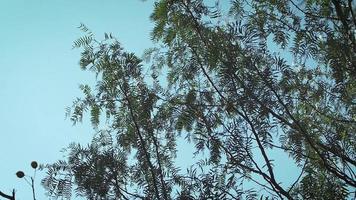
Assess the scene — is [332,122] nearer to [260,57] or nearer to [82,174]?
[260,57]

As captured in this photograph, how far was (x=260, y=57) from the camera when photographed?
4000mm

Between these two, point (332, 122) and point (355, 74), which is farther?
point (332, 122)

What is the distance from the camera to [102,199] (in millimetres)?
3736

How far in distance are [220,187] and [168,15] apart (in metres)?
1.85

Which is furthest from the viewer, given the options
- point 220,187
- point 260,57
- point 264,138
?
point 260,57

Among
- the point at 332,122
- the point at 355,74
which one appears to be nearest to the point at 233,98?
the point at 355,74

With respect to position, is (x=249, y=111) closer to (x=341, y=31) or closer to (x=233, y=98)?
(x=233, y=98)

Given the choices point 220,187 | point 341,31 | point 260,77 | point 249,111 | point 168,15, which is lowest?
point 220,187


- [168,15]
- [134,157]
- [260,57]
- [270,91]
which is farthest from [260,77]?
[134,157]

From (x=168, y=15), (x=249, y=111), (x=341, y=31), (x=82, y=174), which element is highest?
(x=168, y=15)

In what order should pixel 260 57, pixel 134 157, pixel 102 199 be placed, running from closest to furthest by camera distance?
pixel 102 199
pixel 260 57
pixel 134 157

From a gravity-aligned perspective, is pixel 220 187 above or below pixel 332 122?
below

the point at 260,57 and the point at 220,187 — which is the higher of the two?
the point at 260,57

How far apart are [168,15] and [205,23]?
44 cm
